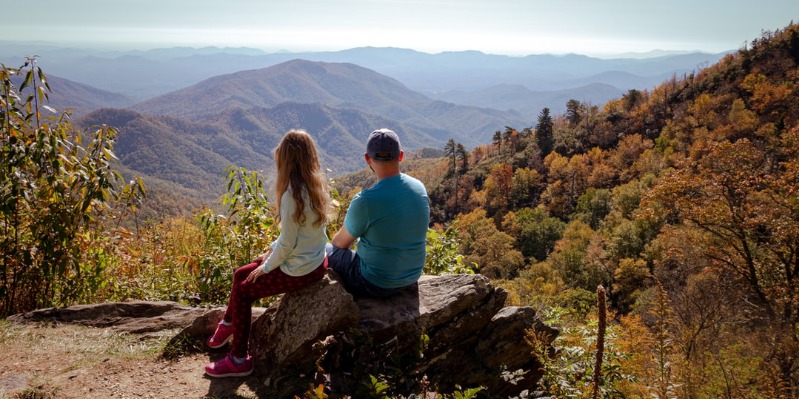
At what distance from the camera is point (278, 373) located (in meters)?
3.67

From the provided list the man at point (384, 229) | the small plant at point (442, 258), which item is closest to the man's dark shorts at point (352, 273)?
the man at point (384, 229)

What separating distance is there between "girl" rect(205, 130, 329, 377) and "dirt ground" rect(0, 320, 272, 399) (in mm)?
226

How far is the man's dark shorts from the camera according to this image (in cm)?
429

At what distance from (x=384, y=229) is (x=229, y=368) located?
6.08 ft

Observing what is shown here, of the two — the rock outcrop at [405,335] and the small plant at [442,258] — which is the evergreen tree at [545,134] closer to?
the small plant at [442,258]

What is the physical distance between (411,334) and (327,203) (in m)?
1.42

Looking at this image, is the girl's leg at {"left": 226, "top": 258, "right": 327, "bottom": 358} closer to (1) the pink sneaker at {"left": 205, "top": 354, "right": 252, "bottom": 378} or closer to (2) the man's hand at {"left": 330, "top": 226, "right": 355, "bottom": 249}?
(1) the pink sneaker at {"left": 205, "top": 354, "right": 252, "bottom": 378}

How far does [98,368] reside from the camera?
403cm

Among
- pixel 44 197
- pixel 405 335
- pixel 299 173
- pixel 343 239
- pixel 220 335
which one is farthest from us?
pixel 44 197

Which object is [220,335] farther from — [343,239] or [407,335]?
[407,335]

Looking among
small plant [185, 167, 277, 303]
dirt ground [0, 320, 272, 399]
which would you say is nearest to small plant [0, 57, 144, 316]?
dirt ground [0, 320, 272, 399]

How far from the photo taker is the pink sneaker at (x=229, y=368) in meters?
3.89

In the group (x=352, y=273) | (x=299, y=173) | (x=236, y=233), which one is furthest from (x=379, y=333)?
(x=236, y=233)

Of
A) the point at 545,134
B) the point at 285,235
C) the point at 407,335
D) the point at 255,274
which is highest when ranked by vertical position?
the point at 285,235
